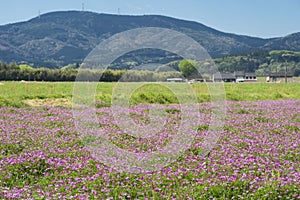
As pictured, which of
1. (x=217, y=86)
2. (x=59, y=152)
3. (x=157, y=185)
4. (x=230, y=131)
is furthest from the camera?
(x=217, y=86)

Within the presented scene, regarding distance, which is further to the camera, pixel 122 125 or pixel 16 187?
pixel 122 125

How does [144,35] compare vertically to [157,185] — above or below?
above

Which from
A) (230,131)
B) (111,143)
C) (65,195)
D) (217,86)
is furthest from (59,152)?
(217,86)

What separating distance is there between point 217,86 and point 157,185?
103 feet

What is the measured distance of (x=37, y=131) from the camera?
13711 mm

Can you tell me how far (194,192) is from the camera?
22.8ft

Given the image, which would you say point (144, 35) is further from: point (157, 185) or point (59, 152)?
point (157, 185)

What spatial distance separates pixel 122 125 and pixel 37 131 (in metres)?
3.57

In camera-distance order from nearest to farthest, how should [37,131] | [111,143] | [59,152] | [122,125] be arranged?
[59,152]
[111,143]
[37,131]
[122,125]

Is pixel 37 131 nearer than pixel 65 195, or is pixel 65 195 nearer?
pixel 65 195

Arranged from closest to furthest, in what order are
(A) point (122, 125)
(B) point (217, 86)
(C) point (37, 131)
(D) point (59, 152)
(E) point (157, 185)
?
(E) point (157, 185) → (D) point (59, 152) → (C) point (37, 131) → (A) point (122, 125) → (B) point (217, 86)

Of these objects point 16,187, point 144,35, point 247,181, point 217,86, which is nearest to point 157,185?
point 247,181

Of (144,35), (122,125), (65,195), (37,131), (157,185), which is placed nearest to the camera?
(65,195)

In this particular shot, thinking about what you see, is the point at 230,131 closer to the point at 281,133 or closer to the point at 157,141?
the point at 281,133
